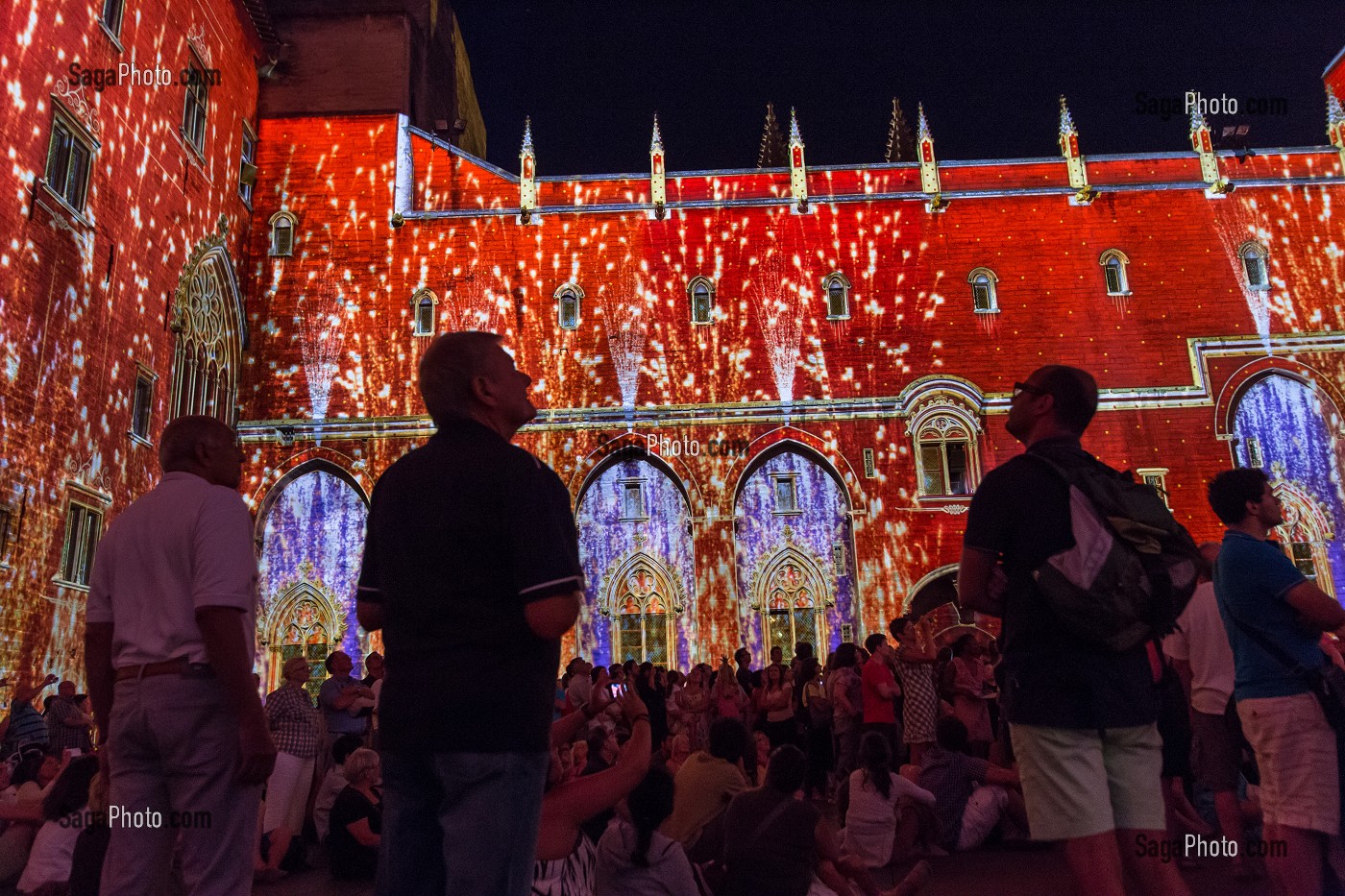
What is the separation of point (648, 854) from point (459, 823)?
2715 millimetres

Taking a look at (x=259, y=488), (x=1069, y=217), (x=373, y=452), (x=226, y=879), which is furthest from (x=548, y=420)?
(x=226, y=879)

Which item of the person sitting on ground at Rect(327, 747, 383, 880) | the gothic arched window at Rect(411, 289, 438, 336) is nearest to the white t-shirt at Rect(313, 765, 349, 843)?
the person sitting on ground at Rect(327, 747, 383, 880)

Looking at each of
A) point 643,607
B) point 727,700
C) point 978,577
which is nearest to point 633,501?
point 643,607

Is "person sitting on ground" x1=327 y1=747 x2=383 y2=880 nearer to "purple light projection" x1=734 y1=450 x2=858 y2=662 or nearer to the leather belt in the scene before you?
the leather belt

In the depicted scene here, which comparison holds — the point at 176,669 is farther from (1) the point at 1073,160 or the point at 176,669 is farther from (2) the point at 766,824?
(1) the point at 1073,160

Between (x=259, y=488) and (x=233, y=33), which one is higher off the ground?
(x=233, y=33)

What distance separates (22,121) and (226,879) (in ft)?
43.7

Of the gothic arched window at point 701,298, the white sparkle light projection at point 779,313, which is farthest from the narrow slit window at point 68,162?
the white sparkle light projection at point 779,313

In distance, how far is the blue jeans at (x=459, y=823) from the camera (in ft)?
7.44

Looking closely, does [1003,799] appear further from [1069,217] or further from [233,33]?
[233,33]

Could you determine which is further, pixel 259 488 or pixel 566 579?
pixel 259 488

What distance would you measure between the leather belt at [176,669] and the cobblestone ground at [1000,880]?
3632mm

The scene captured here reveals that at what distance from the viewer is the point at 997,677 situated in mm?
3395

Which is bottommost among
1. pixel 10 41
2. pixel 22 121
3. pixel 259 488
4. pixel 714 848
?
pixel 714 848
